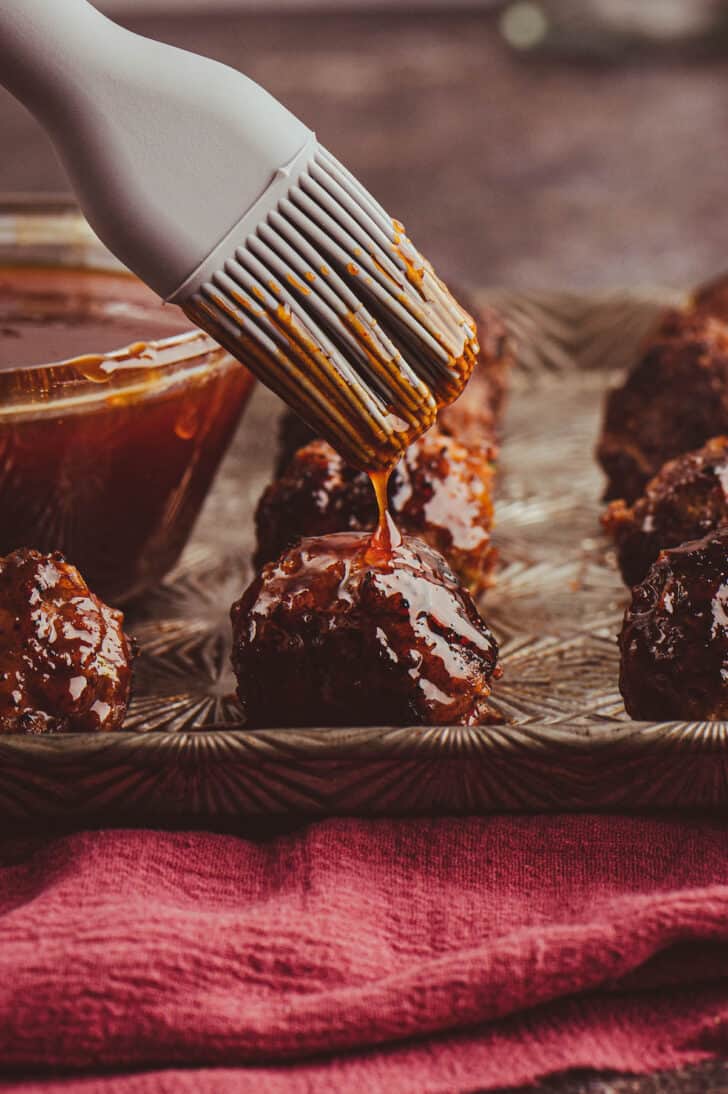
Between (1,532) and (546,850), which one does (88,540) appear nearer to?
(1,532)

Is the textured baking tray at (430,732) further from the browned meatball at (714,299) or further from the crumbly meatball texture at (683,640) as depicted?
the browned meatball at (714,299)

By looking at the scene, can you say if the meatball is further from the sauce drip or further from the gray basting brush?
the gray basting brush

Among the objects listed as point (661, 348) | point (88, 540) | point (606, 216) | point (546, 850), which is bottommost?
point (546, 850)

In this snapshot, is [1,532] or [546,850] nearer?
[546,850]

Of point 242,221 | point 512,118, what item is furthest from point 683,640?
point 512,118

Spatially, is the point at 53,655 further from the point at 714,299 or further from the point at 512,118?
the point at 512,118

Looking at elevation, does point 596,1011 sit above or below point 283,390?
below

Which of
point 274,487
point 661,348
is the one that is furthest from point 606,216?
point 274,487
